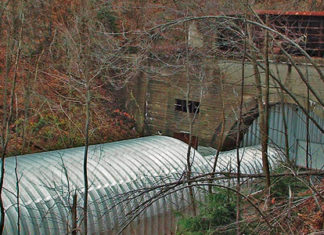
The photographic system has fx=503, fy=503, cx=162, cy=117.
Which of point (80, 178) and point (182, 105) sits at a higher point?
point (182, 105)

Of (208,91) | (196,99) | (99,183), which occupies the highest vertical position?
(208,91)

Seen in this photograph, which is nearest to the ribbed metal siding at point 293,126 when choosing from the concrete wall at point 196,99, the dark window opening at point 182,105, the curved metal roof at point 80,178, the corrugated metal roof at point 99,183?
the concrete wall at point 196,99

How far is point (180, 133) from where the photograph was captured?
18969mm

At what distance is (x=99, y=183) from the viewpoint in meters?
11.1

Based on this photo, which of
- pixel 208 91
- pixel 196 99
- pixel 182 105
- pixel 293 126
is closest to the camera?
pixel 293 126

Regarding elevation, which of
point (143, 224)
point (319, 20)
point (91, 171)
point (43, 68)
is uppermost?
point (319, 20)

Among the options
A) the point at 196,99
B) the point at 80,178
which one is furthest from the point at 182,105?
the point at 80,178

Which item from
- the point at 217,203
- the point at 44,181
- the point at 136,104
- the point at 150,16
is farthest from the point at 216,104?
the point at 217,203

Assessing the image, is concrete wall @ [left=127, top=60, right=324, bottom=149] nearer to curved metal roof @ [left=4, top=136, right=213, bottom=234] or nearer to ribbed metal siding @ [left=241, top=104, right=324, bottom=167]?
ribbed metal siding @ [left=241, top=104, right=324, bottom=167]

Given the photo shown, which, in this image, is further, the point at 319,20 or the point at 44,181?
the point at 319,20

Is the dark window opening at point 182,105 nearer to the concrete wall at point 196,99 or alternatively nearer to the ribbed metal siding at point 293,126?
the concrete wall at point 196,99

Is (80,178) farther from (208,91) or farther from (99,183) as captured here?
(208,91)

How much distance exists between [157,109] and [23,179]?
400 inches

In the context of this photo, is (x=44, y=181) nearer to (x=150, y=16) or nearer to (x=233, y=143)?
(x=233, y=143)
